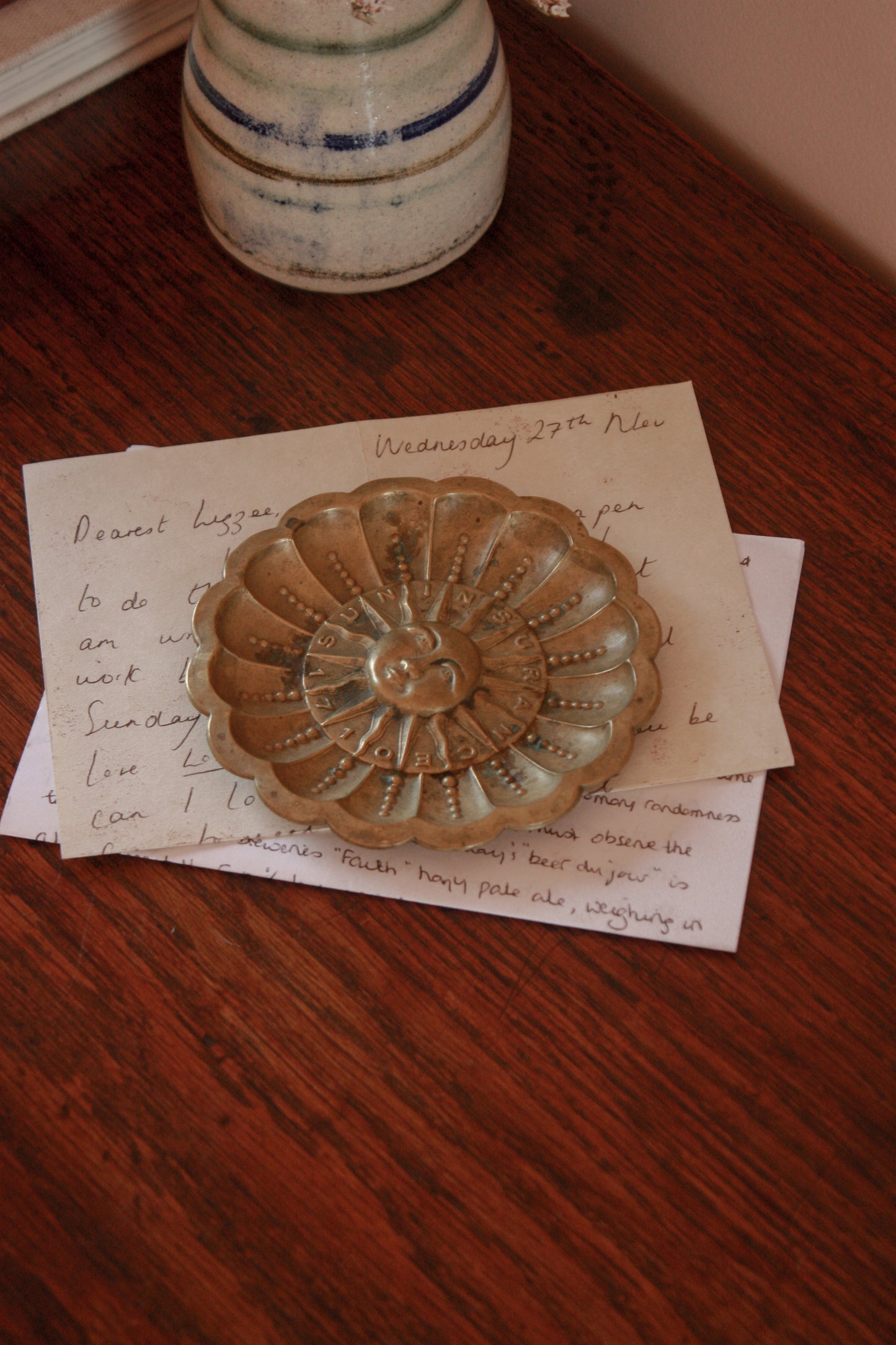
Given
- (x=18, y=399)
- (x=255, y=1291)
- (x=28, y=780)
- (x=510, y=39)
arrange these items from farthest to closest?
(x=510, y=39)
(x=18, y=399)
(x=28, y=780)
(x=255, y=1291)

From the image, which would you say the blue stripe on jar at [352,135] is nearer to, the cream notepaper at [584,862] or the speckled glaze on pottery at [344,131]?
the speckled glaze on pottery at [344,131]

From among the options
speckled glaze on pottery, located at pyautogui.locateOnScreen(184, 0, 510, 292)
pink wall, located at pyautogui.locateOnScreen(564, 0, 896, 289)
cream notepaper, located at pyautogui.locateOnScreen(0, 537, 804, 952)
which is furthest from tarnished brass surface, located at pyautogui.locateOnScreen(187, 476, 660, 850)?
Result: pink wall, located at pyautogui.locateOnScreen(564, 0, 896, 289)

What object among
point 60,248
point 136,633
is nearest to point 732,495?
point 136,633

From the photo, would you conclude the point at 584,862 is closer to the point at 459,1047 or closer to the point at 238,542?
the point at 459,1047

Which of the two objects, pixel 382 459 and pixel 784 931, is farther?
pixel 382 459

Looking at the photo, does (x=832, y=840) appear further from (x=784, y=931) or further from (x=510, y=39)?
(x=510, y=39)

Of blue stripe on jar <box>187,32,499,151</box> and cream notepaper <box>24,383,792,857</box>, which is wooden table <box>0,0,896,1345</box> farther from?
blue stripe on jar <box>187,32,499,151</box>
